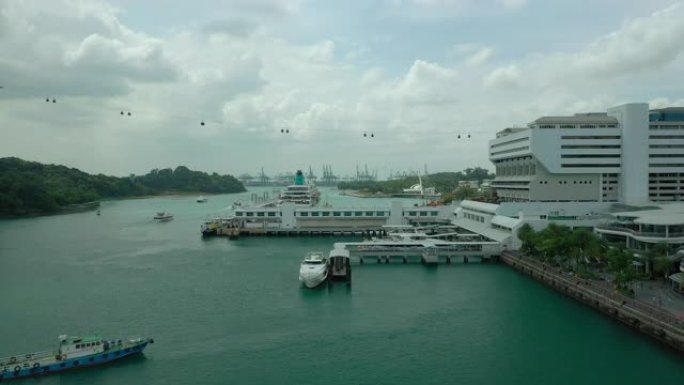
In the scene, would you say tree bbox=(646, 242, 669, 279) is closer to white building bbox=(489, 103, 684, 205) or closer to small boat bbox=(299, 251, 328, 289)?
small boat bbox=(299, 251, 328, 289)

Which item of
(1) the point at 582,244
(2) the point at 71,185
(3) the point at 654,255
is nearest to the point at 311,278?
(1) the point at 582,244

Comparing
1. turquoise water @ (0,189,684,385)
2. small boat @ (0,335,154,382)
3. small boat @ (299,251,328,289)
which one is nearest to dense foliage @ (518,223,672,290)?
turquoise water @ (0,189,684,385)

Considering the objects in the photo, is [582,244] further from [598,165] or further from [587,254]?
[598,165]

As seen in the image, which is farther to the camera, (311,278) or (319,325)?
(311,278)

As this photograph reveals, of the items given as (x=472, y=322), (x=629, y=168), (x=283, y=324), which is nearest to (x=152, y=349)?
(x=283, y=324)

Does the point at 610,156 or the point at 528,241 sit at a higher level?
the point at 610,156

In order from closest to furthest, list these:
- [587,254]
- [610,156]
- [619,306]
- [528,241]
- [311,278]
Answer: [619,306]
[587,254]
[311,278]
[528,241]
[610,156]

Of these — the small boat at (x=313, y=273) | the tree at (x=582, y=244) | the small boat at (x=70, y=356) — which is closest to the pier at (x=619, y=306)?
the tree at (x=582, y=244)
